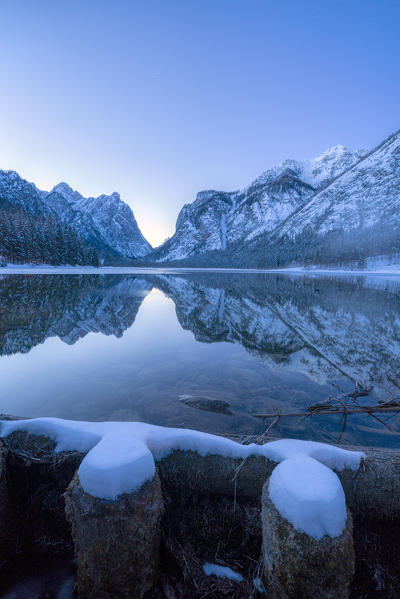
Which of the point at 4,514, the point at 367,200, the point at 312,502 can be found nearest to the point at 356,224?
the point at 367,200

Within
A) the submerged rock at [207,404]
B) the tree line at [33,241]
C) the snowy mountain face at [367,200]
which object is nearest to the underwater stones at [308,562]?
the submerged rock at [207,404]

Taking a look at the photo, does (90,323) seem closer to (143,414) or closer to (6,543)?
(143,414)

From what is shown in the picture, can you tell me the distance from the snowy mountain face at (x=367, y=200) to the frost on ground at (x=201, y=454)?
15327 cm

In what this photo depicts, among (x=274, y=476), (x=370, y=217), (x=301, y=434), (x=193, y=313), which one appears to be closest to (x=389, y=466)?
(x=274, y=476)

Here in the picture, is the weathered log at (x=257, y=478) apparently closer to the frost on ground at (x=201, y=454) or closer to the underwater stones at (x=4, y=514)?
the frost on ground at (x=201, y=454)

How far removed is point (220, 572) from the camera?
258 centimetres

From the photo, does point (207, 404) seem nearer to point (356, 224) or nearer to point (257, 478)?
point (257, 478)

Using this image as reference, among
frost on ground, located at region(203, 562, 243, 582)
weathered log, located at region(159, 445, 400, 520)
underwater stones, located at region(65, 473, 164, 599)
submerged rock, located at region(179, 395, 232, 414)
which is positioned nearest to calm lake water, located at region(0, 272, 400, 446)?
submerged rock, located at region(179, 395, 232, 414)

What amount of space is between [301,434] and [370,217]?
17956cm

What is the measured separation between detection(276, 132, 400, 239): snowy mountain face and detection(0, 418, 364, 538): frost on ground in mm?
153268

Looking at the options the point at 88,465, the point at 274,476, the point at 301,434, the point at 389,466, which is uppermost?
the point at 88,465

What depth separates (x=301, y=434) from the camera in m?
4.72

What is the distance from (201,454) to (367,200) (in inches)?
7947

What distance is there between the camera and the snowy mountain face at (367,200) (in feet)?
474
